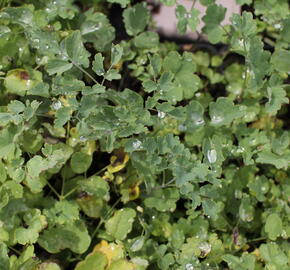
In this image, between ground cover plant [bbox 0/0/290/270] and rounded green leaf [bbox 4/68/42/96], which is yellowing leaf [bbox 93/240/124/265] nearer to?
ground cover plant [bbox 0/0/290/270]

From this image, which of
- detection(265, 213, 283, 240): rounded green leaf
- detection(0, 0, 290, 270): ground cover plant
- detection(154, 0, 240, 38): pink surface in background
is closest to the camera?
detection(0, 0, 290, 270): ground cover plant

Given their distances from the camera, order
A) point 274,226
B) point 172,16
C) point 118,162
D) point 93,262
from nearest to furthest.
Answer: point 93,262 → point 274,226 → point 118,162 → point 172,16

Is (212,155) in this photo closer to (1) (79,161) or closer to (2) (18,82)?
(1) (79,161)

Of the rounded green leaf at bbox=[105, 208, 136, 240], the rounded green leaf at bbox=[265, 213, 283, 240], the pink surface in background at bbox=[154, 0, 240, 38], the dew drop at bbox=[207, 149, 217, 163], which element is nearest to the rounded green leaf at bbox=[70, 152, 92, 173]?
the rounded green leaf at bbox=[105, 208, 136, 240]

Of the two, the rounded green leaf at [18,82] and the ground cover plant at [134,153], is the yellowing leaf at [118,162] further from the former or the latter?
the rounded green leaf at [18,82]

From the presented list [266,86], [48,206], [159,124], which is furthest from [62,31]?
[266,86]

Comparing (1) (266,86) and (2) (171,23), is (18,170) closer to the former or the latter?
(1) (266,86)

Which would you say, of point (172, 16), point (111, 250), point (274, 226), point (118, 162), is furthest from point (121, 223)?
point (172, 16)
